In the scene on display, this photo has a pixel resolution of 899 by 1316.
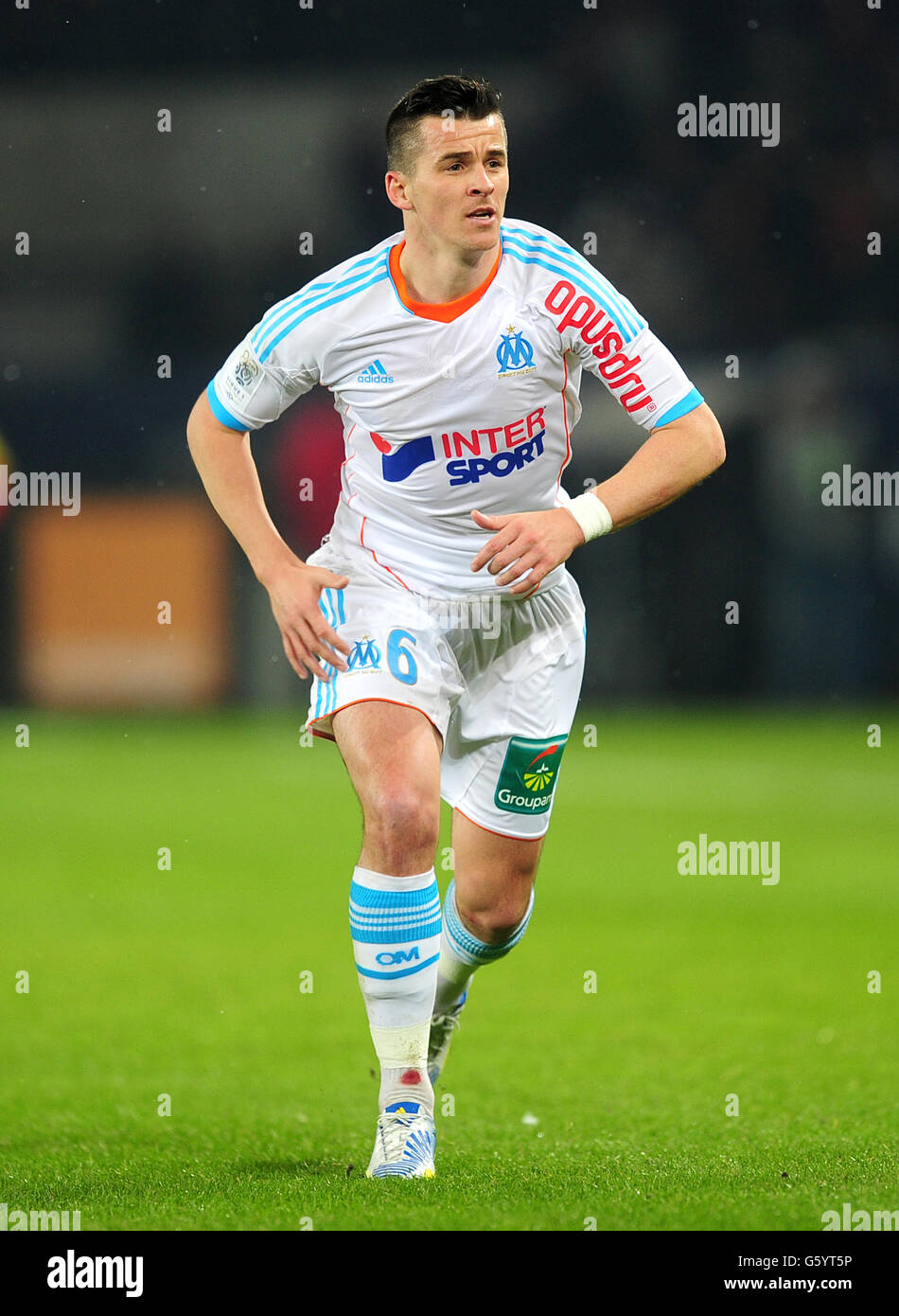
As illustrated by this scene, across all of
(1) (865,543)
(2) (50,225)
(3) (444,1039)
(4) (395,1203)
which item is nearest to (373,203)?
(2) (50,225)

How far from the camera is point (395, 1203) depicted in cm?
376

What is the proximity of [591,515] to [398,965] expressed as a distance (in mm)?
1168

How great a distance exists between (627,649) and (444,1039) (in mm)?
13996

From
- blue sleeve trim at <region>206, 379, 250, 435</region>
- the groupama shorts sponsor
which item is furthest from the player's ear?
the groupama shorts sponsor

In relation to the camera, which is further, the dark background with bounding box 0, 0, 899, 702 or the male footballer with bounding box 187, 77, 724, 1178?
the dark background with bounding box 0, 0, 899, 702

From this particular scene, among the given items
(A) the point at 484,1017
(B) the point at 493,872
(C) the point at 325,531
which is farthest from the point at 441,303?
(C) the point at 325,531

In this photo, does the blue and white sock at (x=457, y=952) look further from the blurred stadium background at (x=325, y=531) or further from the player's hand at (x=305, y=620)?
the player's hand at (x=305, y=620)

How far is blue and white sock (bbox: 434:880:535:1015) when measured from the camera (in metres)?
5.05

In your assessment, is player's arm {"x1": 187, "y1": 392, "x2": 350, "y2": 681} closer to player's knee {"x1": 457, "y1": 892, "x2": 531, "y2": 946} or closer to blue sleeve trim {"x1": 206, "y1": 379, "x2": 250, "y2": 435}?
blue sleeve trim {"x1": 206, "y1": 379, "x2": 250, "y2": 435}

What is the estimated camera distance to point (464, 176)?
4.25m

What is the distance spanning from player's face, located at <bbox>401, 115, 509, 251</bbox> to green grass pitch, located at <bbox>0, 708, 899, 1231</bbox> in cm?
226

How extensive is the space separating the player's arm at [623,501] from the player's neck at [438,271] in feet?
2.00

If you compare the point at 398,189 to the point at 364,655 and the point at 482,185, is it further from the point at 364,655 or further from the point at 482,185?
the point at 364,655

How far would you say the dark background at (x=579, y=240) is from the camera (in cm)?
1888
